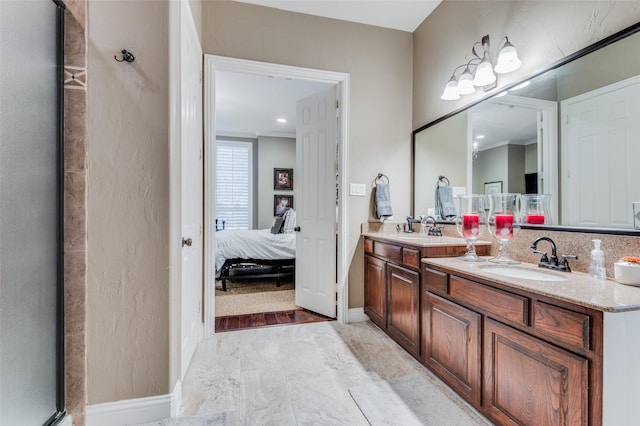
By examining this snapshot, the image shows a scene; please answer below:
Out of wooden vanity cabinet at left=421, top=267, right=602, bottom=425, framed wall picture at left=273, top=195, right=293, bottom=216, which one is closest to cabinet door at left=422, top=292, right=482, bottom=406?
wooden vanity cabinet at left=421, top=267, right=602, bottom=425

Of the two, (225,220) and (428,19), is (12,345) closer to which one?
(428,19)

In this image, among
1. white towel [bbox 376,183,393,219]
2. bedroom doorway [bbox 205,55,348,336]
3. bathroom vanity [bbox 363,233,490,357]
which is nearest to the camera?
bathroom vanity [bbox 363,233,490,357]

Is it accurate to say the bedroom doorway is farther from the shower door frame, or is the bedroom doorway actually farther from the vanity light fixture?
the shower door frame

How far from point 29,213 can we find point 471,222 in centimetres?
223

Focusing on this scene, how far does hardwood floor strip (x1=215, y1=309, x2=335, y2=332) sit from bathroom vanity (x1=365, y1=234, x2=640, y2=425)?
111 centimetres

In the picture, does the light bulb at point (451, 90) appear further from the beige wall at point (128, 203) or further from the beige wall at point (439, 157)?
the beige wall at point (128, 203)

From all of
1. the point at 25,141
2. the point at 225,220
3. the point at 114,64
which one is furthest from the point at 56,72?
the point at 225,220

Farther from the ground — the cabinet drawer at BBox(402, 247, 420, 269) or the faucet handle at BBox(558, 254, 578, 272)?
the faucet handle at BBox(558, 254, 578, 272)

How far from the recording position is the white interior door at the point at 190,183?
1.81 meters

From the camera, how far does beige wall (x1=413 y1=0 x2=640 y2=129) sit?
1477 millimetres

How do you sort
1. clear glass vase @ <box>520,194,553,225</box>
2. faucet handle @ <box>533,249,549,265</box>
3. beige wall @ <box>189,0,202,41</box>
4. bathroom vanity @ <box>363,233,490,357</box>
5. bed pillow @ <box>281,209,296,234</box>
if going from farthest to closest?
1. bed pillow @ <box>281,209,296,234</box>
2. beige wall @ <box>189,0,202,41</box>
3. bathroom vanity @ <box>363,233,490,357</box>
4. clear glass vase @ <box>520,194,553,225</box>
5. faucet handle @ <box>533,249,549,265</box>

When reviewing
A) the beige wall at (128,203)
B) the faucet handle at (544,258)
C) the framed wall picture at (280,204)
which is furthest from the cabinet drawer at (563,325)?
the framed wall picture at (280,204)

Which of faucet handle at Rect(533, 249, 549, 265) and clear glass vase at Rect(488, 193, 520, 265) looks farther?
clear glass vase at Rect(488, 193, 520, 265)

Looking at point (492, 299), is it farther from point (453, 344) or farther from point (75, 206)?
point (75, 206)
